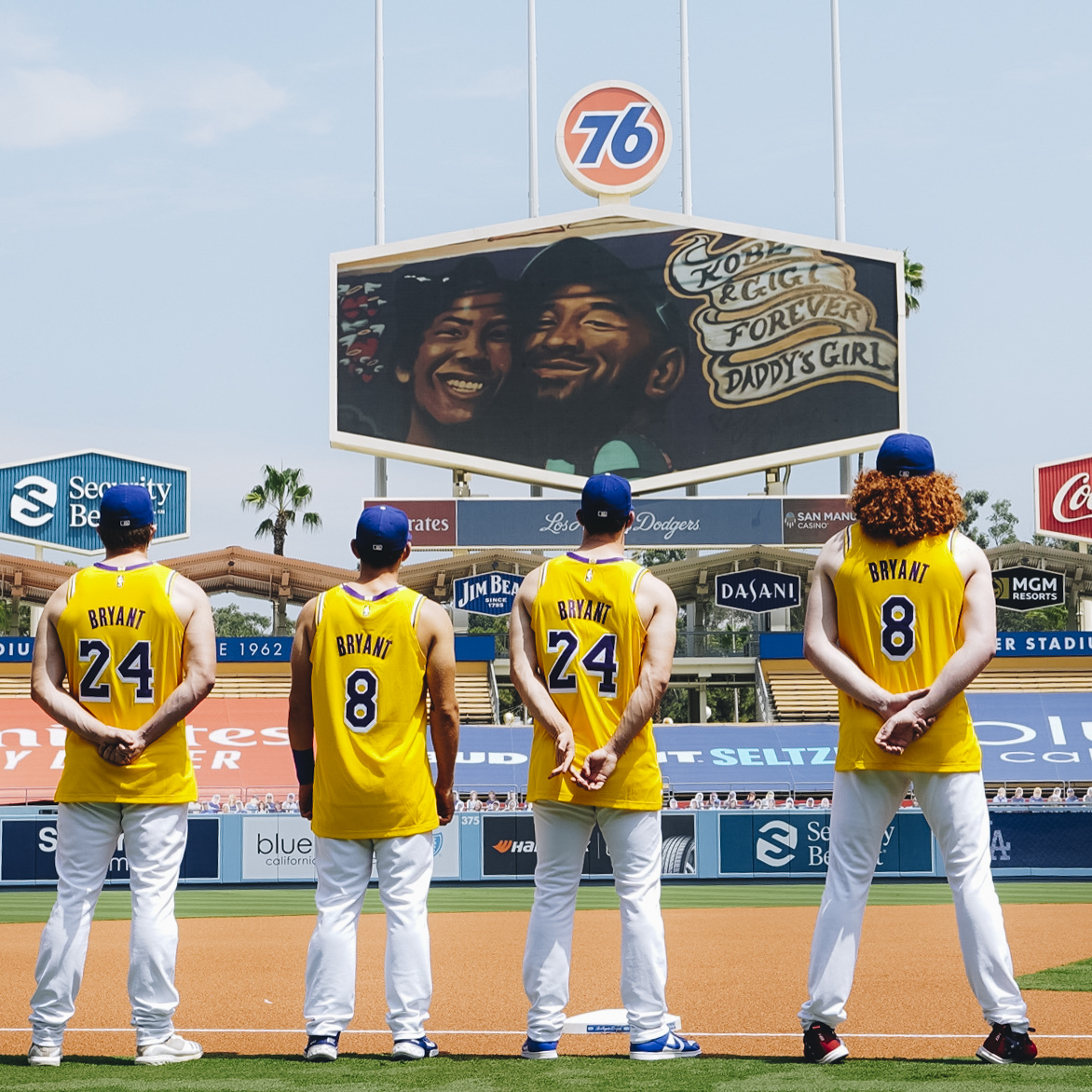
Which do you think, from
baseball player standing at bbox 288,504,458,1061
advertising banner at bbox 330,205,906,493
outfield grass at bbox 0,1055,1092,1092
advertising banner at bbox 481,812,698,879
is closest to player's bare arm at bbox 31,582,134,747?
baseball player standing at bbox 288,504,458,1061

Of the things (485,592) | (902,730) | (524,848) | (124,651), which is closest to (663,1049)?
(902,730)

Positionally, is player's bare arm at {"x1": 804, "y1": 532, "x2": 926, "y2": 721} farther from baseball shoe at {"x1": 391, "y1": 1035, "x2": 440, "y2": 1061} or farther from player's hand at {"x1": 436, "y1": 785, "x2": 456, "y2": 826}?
baseball shoe at {"x1": 391, "y1": 1035, "x2": 440, "y2": 1061}

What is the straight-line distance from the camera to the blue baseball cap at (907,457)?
17.0 ft

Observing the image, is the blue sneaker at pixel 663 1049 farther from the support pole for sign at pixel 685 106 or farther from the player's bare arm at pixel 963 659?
the support pole for sign at pixel 685 106

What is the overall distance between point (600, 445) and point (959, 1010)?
85.3 feet

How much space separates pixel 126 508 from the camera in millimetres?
5441

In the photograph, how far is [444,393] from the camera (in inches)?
1270

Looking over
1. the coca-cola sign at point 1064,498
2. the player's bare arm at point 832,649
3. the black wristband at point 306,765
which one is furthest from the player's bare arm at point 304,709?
the coca-cola sign at point 1064,498

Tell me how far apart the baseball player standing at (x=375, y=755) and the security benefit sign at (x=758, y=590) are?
30.8 m

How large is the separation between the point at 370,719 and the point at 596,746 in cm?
81

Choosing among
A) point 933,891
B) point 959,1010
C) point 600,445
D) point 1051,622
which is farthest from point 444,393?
point 1051,622

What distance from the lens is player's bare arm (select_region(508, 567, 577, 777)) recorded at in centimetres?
512

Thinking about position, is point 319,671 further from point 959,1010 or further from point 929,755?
point 959,1010

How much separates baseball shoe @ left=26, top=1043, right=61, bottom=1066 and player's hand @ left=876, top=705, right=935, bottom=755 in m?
2.97
